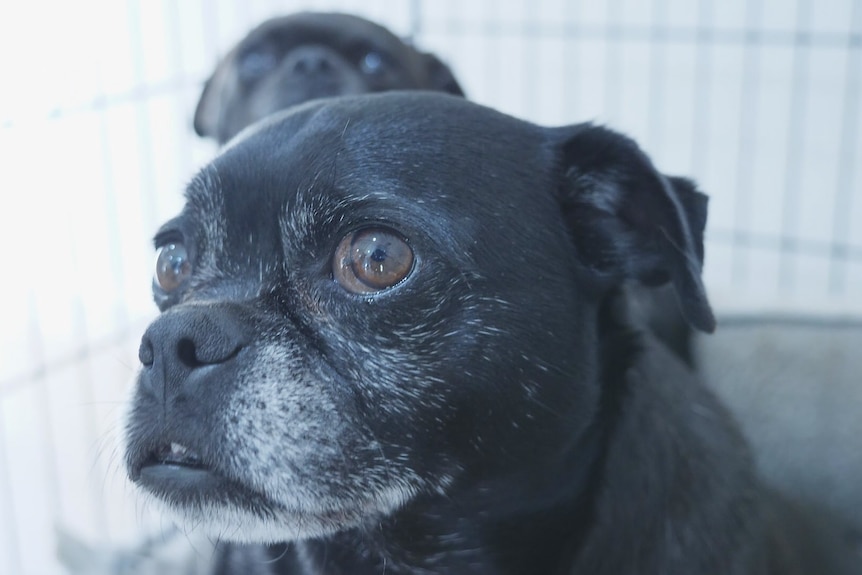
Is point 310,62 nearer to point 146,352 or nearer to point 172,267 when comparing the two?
point 172,267

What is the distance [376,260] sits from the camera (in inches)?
42.0

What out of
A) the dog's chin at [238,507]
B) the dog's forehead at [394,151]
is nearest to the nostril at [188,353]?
the dog's chin at [238,507]

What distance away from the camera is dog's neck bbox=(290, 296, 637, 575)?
3.94ft

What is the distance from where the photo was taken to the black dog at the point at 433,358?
3.43 ft

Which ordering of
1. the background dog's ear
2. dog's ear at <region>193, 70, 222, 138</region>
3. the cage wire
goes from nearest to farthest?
the background dog's ear → the cage wire → dog's ear at <region>193, 70, 222, 138</region>

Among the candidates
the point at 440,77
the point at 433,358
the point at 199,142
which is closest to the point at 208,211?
the point at 433,358

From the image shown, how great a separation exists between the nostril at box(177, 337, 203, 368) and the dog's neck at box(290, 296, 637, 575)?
13.5 inches

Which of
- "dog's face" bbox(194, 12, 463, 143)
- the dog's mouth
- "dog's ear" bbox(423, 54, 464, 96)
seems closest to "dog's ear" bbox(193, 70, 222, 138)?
"dog's face" bbox(194, 12, 463, 143)

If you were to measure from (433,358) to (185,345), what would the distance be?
0.93 feet

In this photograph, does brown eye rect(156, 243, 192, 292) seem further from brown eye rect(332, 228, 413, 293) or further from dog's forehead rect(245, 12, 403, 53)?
dog's forehead rect(245, 12, 403, 53)

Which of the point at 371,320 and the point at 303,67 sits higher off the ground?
the point at 303,67

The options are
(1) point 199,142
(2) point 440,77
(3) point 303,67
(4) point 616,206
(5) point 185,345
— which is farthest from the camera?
(1) point 199,142

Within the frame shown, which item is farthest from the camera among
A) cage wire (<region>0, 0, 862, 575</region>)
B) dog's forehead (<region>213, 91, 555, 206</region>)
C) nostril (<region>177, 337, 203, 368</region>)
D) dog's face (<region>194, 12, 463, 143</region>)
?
dog's face (<region>194, 12, 463, 143</region>)

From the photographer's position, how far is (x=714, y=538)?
1.28m
